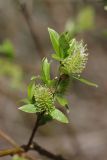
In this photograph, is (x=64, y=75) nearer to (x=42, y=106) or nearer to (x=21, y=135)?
(x=42, y=106)

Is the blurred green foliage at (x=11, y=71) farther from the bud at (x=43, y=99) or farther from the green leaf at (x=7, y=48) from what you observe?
the bud at (x=43, y=99)

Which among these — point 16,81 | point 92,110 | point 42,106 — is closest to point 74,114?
point 92,110

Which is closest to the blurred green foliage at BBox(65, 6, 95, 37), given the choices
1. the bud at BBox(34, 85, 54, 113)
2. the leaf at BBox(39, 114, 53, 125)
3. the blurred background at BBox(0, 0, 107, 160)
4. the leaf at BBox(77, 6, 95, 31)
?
the leaf at BBox(77, 6, 95, 31)

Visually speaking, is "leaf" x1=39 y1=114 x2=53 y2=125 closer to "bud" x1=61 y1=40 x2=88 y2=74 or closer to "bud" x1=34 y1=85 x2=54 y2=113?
"bud" x1=34 y1=85 x2=54 y2=113

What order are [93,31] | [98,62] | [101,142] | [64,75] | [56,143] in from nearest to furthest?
[64,75] → [93,31] → [56,143] → [101,142] → [98,62]

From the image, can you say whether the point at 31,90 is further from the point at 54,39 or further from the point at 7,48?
the point at 7,48

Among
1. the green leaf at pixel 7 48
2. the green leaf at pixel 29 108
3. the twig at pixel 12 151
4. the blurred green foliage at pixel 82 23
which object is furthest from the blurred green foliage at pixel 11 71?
the green leaf at pixel 29 108
